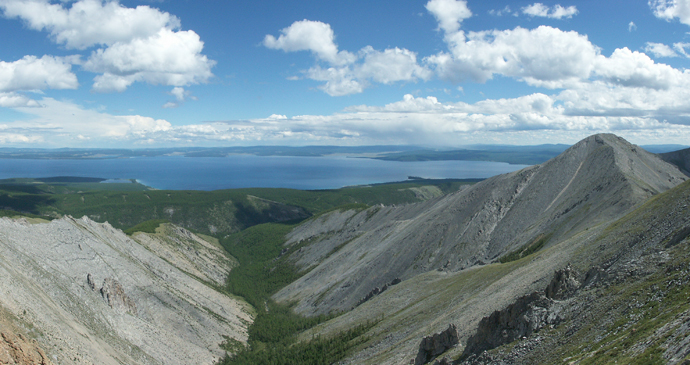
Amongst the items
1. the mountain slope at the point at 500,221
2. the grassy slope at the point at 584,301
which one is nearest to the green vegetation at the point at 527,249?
the mountain slope at the point at 500,221

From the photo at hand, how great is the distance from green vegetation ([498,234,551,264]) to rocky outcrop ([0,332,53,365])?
71.2 m

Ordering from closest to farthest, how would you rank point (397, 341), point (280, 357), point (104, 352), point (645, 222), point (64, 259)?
point (645, 222) → point (104, 352) → point (397, 341) → point (64, 259) → point (280, 357)

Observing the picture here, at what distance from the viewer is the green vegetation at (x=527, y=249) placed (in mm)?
74125

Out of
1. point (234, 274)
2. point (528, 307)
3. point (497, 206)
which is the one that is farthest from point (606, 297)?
point (234, 274)

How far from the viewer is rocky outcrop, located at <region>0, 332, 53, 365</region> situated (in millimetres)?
35844

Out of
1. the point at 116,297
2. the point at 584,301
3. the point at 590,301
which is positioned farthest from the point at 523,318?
the point at 116,297

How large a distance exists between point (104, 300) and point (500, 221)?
87.9 metres

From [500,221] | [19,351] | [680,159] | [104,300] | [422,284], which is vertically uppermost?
[680,159]

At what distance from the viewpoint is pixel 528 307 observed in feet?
111

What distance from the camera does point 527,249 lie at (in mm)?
75688

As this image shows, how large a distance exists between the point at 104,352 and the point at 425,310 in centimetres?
4688

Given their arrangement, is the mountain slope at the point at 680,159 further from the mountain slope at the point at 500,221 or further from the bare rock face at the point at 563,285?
the bare rock face at the point at 563,285

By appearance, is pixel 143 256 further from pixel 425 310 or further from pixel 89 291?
pixel 425 310

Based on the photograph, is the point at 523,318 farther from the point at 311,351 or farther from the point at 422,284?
the point at 311,351
